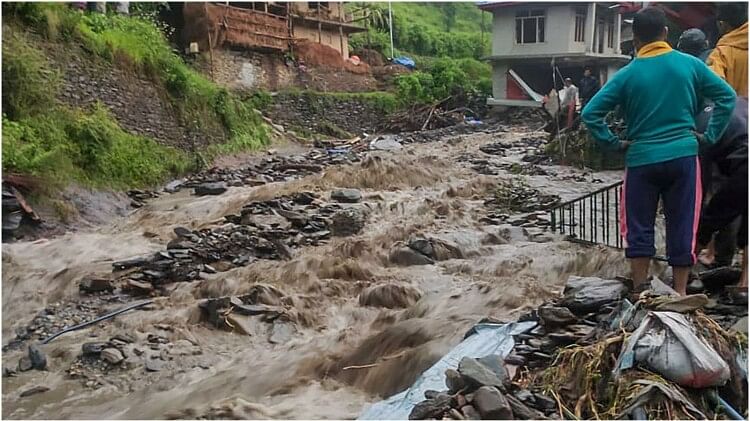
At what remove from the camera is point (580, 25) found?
23875mm

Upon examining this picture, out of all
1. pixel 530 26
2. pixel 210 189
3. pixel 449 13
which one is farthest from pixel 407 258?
pixel 449 13

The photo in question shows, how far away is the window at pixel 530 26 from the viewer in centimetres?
2406

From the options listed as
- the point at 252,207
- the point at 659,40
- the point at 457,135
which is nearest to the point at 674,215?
the point at 659,40

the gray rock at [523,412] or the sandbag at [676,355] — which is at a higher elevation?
the sandbag at [676,355]

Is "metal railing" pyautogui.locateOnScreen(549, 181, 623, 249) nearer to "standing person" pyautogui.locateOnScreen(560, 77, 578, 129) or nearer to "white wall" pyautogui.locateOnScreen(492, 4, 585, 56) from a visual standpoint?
"standing person" pyautogui.locateOnScreen(560, 77, 578, 129)

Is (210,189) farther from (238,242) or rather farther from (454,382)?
(454,382)

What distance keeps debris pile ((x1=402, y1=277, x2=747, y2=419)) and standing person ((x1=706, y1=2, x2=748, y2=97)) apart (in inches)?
58.1

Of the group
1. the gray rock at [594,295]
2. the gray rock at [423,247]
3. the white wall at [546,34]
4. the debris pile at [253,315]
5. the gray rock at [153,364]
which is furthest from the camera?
the white wall at [546,34]

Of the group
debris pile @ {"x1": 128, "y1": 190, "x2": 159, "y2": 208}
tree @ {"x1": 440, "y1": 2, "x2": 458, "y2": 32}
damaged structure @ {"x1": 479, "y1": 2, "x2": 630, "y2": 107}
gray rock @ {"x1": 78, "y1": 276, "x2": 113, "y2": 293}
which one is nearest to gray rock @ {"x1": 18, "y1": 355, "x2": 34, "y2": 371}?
gray rock @ {"x1": 78, "y1": 276, "x2": 113, "y2": 293}

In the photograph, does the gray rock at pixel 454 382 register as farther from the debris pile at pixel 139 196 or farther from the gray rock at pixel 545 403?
the debris pile at pixel 139 196

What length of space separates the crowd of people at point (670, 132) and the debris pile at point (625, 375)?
1.30ft

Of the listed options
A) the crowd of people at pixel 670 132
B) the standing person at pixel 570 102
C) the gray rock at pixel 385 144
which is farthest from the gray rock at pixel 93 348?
the gray rock at pixel 385 144

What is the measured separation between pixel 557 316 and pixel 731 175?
4.51 ft

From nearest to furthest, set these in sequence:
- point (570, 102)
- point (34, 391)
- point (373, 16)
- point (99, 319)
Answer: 1. point (34, 391)
2. point (99, 319)
3. point (570, 102)
4. point (373, 16)
